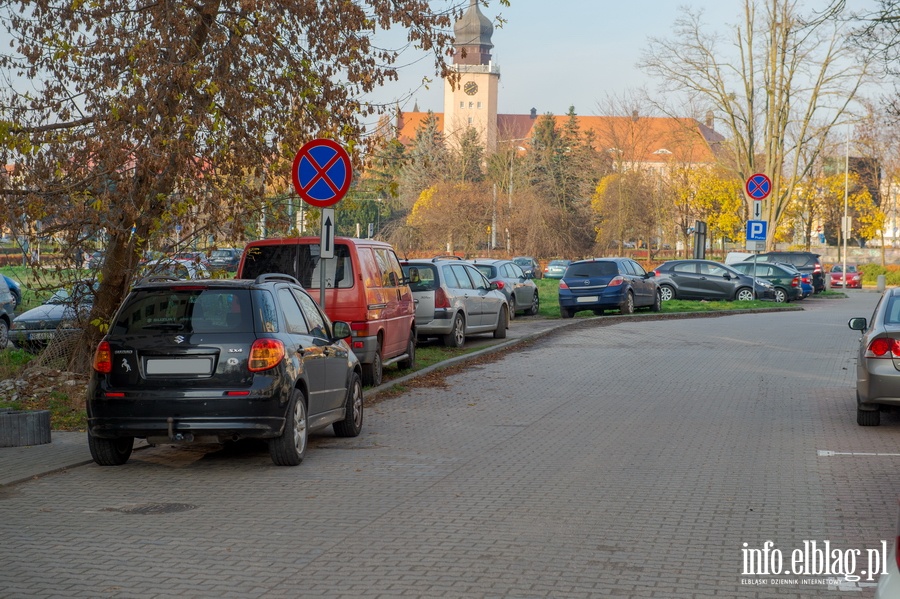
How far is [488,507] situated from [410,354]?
352 inches

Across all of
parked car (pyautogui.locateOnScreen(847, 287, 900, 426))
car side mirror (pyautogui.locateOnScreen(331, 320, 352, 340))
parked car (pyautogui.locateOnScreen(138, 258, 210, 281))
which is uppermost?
parked car (pyautogui.locateOnScreen(138, 258, 210, 281))

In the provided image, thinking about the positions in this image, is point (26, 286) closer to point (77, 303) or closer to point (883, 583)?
point (77, 303)

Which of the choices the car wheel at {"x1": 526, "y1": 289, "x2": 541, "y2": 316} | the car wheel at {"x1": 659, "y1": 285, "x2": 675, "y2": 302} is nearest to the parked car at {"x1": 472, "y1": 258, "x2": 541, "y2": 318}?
the car wheel at {"x1": 526, "y1": 289, "x2": 541, "y2": 316}

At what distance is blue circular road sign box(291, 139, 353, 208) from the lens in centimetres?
1302

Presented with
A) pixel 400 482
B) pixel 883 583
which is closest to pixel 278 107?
pixel 400 482

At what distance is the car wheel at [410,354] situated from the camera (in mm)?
16350

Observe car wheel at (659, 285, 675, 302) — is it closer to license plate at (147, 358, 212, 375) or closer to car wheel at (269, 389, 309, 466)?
car wheel at (269, 389, 309, 466)

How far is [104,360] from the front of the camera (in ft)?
29.5

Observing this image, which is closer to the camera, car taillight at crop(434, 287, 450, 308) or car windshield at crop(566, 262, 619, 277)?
car taillight at crop(434, 287, 450, 308)

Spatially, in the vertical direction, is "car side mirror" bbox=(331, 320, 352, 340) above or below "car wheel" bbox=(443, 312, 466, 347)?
above

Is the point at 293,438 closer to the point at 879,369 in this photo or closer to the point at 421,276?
the point at 879,369

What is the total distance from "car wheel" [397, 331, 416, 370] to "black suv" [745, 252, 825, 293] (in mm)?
32205

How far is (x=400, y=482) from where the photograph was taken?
338 inches

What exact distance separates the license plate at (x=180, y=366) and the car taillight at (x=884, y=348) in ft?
21.3
